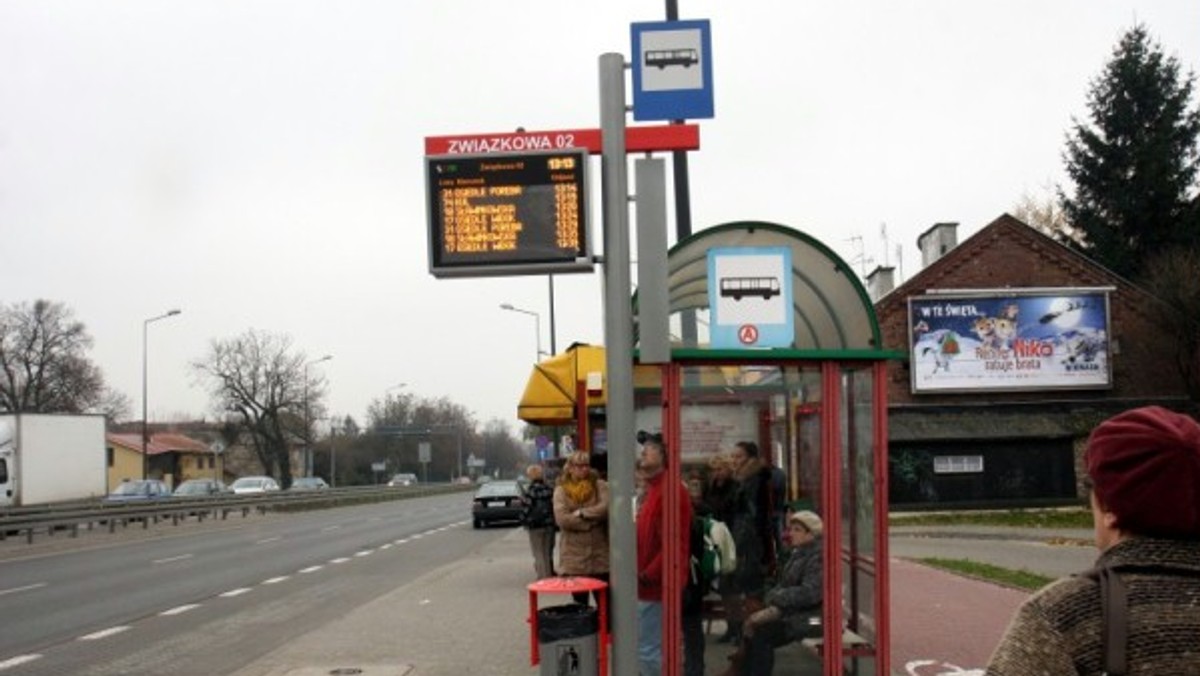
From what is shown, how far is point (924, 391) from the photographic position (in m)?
34.8

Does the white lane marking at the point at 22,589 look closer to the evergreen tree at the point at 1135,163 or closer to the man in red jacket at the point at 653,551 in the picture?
the man in red jacket at the point at 653,551

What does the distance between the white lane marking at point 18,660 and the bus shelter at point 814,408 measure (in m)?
6.49

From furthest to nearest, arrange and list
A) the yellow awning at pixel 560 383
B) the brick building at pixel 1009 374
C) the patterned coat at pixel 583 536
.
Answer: the brick building at pixel 1009 374 → the yellow awning at pixel 560 383 → the patterned coat at pixel 583 536

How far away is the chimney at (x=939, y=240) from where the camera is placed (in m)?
42.8

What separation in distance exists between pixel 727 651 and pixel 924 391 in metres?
28.6

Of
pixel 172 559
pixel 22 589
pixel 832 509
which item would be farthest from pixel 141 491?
pixel 832 509

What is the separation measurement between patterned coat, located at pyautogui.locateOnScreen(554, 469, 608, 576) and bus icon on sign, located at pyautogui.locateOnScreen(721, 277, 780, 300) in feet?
6.03

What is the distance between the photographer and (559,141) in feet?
19.3

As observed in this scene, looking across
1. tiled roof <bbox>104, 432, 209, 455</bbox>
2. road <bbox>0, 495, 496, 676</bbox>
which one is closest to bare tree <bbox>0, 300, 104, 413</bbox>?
tiled roof <bbox>104, 432, 209, 455</bbox>

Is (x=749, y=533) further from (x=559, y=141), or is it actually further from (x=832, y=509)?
(x=559, y=141)

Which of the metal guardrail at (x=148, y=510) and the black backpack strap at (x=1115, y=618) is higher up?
the black backpack strap at (x=1115, y=618)

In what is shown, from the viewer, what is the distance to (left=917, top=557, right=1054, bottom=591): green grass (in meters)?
14.2

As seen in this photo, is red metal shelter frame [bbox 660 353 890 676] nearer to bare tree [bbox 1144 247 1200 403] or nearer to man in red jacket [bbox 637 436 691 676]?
man in red jacket [bbox 637 436 691 676]

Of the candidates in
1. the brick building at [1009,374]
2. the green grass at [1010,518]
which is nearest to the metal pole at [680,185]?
the green grass at [1010,518]
